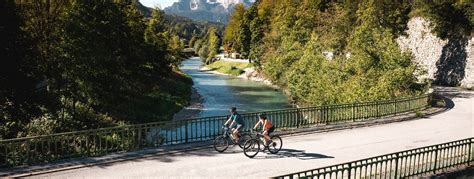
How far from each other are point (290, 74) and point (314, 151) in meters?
27.6

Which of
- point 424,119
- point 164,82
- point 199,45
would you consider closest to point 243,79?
point 164,82

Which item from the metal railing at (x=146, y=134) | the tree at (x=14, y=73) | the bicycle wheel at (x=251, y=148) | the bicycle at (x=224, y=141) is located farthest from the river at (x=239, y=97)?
the bicycle wheel at (x=251, y=148)

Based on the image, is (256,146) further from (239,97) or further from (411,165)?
(239,97)

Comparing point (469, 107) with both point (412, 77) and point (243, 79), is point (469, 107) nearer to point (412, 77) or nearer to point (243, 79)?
point (412, 77)

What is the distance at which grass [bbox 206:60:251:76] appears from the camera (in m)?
88.5

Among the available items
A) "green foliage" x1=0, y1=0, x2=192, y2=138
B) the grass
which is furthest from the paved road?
the grass

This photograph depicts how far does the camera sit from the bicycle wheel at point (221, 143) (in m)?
17.3

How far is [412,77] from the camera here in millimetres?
34281

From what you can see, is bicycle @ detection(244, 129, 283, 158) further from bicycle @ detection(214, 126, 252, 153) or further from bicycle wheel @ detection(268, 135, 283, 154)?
bicycle @ detection(214, 126, 252, 153)

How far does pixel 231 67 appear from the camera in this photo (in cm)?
9294

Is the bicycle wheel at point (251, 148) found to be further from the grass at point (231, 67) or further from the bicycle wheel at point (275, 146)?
the grass at point (231, 67)

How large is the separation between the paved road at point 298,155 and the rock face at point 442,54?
25232 millimetres

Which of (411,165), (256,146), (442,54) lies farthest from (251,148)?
(442,54)

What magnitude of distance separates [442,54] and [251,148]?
3981 cm
